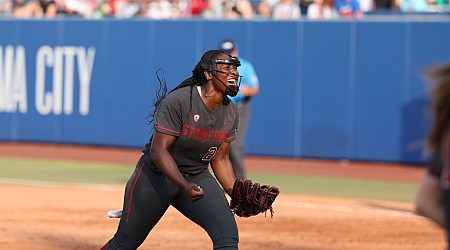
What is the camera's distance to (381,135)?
18.0 metres

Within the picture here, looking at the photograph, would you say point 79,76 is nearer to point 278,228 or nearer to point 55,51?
point 55,51

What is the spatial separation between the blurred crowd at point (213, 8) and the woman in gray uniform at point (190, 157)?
1235cm

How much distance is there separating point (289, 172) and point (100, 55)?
220 inches

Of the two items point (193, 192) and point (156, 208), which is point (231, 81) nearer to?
point (193, 192)

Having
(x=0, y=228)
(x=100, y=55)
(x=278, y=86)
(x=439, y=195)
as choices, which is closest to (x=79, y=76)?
(x=100, y=55)

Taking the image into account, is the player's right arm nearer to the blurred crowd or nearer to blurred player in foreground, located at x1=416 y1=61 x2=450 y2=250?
blurred player in foreground, located at x1=416 y1=61 x2=450 y2=250

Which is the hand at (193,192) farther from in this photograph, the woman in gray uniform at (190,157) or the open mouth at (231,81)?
the open mouth at (231,81)

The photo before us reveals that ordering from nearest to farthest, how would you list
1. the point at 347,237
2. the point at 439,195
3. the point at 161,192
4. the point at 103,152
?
the point at 439,195 < the point at 161,192 < the point at 347,237 < the point at 103,152

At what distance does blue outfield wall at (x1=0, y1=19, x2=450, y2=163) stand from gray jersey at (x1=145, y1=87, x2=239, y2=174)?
10202 mm

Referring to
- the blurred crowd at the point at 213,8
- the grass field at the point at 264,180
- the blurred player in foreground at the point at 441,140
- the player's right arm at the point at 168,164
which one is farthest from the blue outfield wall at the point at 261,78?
the blurred player in foreground at the point at 441,140

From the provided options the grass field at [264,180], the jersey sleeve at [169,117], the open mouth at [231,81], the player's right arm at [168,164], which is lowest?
the grass field at [264,180]

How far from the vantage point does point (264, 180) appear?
15.9 metres

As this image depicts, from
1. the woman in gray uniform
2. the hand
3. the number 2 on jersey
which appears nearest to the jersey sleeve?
the woman in gray uniform

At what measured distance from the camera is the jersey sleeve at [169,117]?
6.50 m
